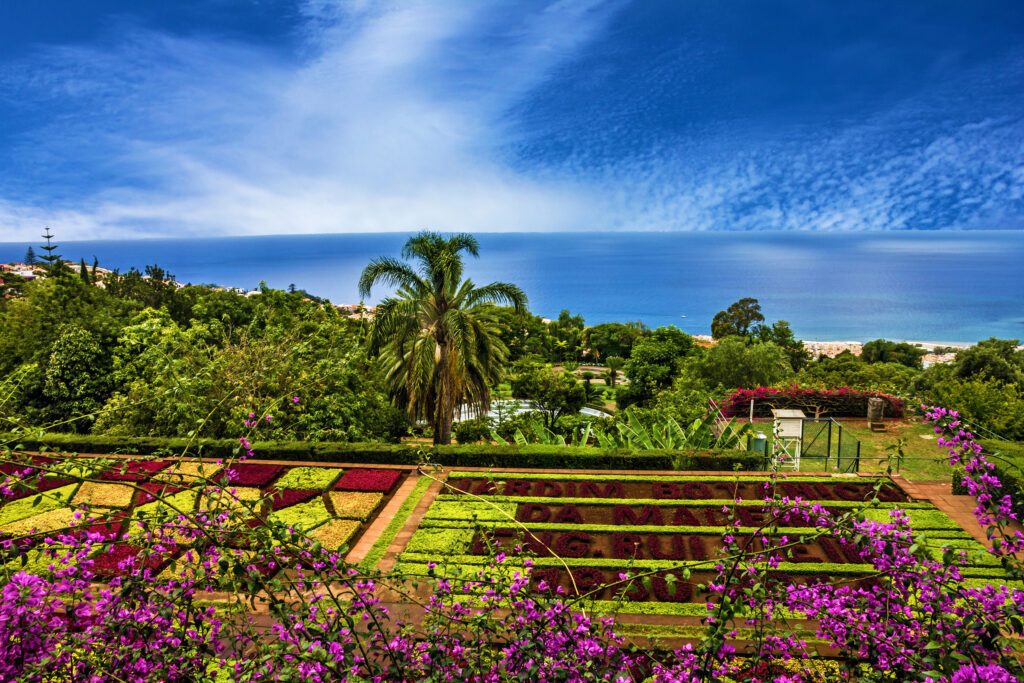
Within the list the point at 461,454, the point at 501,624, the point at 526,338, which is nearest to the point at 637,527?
the point at 461,454

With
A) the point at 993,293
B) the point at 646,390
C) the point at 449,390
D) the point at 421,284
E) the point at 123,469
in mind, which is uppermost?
the point at 993,293

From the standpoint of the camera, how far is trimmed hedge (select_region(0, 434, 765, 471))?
14.3 meters

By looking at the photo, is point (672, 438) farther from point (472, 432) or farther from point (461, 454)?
point (472, 432)

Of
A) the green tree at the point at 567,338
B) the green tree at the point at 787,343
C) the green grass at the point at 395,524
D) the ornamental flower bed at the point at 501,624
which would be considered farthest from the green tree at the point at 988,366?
the green tree at the point at 567,338

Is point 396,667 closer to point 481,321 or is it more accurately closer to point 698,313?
point 481,321

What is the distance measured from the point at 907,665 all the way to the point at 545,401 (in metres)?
26.5

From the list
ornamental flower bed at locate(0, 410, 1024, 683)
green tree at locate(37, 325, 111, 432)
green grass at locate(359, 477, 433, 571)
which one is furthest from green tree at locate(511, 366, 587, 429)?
ornamental flower bed at locate(0, 410, 1024, 683)

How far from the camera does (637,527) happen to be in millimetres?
11344

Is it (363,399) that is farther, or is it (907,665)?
(363,399)

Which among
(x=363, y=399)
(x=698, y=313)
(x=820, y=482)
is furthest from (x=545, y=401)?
(x=698, y=313)

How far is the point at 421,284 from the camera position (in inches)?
644

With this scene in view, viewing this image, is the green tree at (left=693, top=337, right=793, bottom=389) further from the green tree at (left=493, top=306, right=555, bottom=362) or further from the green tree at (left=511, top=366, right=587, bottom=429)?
the green tree at (left=493, top=306, right=555, bottom=362)

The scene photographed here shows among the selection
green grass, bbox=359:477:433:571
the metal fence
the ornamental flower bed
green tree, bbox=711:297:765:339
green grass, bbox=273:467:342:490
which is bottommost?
green grass, bbox=359:477:433:571

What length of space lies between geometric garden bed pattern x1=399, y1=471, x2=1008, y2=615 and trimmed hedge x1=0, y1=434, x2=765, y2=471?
0.65 m
